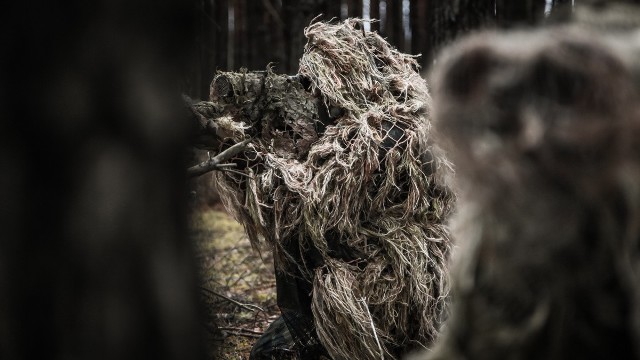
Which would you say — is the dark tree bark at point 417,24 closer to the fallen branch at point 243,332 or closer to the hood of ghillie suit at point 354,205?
the fallen branch at point 243,332

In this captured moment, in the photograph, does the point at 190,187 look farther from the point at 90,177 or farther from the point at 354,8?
the point at 354,8

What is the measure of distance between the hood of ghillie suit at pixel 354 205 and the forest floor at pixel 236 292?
357 mm

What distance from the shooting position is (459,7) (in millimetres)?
5102

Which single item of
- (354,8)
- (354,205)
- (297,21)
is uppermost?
(354,8)

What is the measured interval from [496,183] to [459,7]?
443 centimetres

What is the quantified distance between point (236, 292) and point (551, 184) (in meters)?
4.49

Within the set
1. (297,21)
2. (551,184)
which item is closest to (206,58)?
(297,21)

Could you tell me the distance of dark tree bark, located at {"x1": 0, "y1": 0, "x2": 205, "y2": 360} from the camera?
2.33 feet

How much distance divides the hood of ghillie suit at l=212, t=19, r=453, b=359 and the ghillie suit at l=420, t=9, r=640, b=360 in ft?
5.90

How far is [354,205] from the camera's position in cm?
288

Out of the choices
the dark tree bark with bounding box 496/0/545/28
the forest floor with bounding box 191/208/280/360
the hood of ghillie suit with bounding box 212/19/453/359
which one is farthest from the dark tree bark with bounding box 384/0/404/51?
the hood of ghillie suit with bounding box 212/19/453/359

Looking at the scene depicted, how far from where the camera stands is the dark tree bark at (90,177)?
710mm

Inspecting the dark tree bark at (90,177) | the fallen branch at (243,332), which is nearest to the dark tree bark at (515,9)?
the fallen branch at (243,332)

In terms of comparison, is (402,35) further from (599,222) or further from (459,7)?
(599,222)
